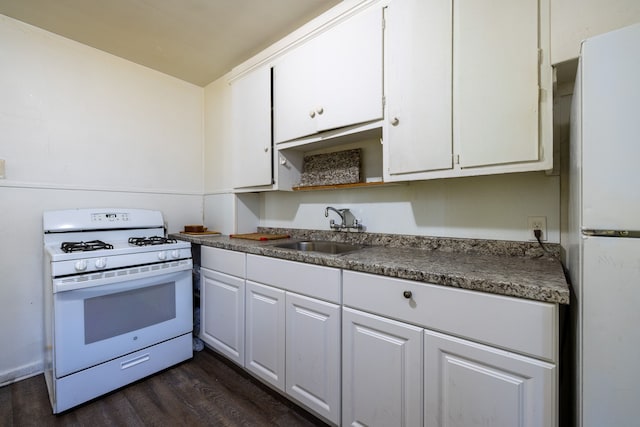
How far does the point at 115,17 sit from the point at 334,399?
8.55 feet

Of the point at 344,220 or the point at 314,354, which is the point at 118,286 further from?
the point at 344,220

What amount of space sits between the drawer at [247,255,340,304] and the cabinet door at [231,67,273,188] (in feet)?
2.31

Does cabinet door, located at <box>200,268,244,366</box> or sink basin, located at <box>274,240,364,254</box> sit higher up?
sink basin, located at <box>274,240,364,254</box>

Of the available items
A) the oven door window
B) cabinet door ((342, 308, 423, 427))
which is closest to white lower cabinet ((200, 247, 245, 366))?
the oven door window

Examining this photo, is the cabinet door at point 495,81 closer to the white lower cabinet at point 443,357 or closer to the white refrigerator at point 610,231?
the white refrigerator at point 610,231

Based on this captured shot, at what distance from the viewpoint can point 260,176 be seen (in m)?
2.15

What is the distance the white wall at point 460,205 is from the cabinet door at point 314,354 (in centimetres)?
72

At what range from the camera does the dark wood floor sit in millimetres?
1484

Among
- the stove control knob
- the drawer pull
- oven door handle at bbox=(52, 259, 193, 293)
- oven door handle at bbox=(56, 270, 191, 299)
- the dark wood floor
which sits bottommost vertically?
the dark wood floor

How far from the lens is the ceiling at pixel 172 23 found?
1722 mm

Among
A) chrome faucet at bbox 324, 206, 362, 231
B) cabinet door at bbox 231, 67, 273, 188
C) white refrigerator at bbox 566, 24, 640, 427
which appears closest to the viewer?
white refrigerator at bbox 566, 24, 640, 427

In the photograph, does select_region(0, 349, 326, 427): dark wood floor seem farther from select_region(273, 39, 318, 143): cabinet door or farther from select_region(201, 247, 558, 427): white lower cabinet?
select_region(273, 39, 318, 143): cabinet door

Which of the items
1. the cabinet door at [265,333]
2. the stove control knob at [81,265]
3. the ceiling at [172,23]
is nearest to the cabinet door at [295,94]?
the ceiling at [172,23]

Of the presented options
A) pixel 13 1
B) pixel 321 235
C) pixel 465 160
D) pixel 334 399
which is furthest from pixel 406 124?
pixel 13 1
